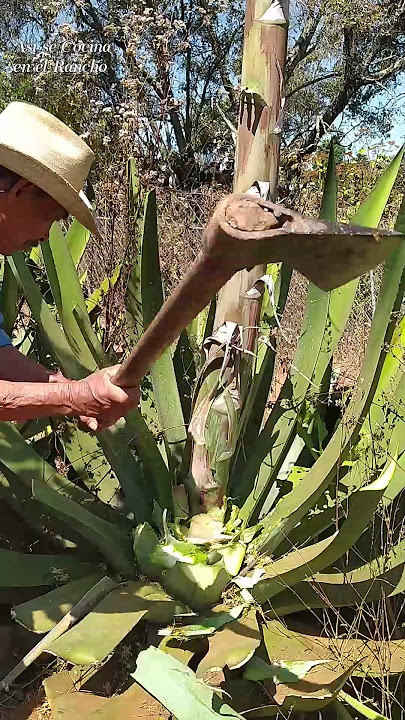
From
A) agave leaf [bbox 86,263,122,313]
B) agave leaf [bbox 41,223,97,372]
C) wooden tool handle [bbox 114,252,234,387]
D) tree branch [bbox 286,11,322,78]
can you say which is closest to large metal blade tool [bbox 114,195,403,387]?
wooden tool handle [bbox 114,252,234,387]

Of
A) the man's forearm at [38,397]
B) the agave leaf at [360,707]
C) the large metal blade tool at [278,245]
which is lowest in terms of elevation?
the agave leaf at [360,707]

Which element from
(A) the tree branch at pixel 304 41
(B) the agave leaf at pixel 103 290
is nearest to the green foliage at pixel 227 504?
(B) the agave leaf at pixel 103 290

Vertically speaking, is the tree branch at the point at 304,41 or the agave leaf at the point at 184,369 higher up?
the tree branch at the point at 304,41

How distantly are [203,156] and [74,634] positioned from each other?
22.3ft

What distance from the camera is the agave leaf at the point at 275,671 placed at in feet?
4.82

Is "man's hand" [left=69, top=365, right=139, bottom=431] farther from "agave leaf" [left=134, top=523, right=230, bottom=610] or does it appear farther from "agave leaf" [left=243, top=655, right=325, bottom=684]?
"agave leaf" [left=243, top=655, right=325, bottom=684]

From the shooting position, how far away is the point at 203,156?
764 centimetres

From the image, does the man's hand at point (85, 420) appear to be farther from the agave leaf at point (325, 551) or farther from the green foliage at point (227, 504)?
the agave leaf at point (325, 551)

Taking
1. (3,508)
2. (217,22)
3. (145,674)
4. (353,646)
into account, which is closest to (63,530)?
(3,508)

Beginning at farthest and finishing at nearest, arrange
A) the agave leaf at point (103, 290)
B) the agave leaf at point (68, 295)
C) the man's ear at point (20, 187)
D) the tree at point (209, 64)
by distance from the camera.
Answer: the tree at point (209, 64) < the agave leaf at point (103, 290) < the agave leaf at point (68, 295) < the man's ear at point (20, 187)

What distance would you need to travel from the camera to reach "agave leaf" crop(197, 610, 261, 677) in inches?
56.5

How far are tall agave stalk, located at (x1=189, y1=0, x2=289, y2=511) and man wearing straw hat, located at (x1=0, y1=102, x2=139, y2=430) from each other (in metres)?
0.37

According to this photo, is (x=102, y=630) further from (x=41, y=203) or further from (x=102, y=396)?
(x=41, y=203)

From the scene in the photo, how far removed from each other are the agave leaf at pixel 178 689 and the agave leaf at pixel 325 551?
365 mm
